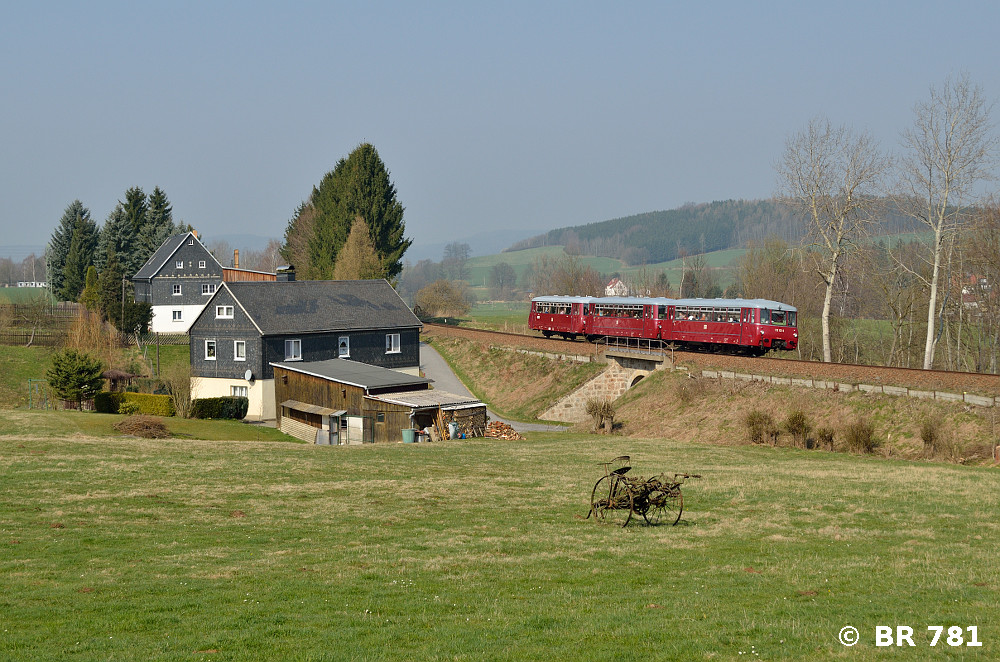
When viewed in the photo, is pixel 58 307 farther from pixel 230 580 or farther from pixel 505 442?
pixel 230 580

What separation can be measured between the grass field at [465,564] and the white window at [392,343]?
34.5 metres

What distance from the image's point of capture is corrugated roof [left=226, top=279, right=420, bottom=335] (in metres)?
58.7

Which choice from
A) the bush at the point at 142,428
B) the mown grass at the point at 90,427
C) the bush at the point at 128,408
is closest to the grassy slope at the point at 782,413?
the mown grass at the point at 90,427

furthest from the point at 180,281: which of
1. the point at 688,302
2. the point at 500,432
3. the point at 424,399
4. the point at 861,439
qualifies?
the point at 861,439

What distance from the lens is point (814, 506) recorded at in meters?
22.0

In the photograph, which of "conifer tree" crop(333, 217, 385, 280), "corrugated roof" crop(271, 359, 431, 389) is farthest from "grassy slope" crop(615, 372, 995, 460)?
"conifer tree" crop(333, 217, 385, 280)

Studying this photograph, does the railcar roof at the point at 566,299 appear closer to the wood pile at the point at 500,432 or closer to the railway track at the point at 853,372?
the railway track at the point at 853,372

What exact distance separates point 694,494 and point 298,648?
15288mm

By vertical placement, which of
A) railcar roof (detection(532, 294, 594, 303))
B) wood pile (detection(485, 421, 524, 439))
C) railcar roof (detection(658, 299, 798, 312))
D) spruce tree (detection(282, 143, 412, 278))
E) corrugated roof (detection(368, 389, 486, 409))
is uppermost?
spruce tree (detection(282, 143, 412, 278))

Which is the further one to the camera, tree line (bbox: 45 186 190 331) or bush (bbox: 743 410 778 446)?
tree line (bbox: 45 186 190 331)

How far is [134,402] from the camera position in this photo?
2023 inches

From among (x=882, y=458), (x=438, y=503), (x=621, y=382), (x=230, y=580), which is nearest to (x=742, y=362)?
(x=621, y=382)

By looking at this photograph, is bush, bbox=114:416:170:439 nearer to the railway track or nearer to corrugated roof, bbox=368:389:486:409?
corrugated roof, bbox=368:389:486:409

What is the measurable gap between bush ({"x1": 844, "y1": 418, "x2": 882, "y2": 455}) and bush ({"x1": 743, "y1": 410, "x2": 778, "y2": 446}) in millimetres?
3885
